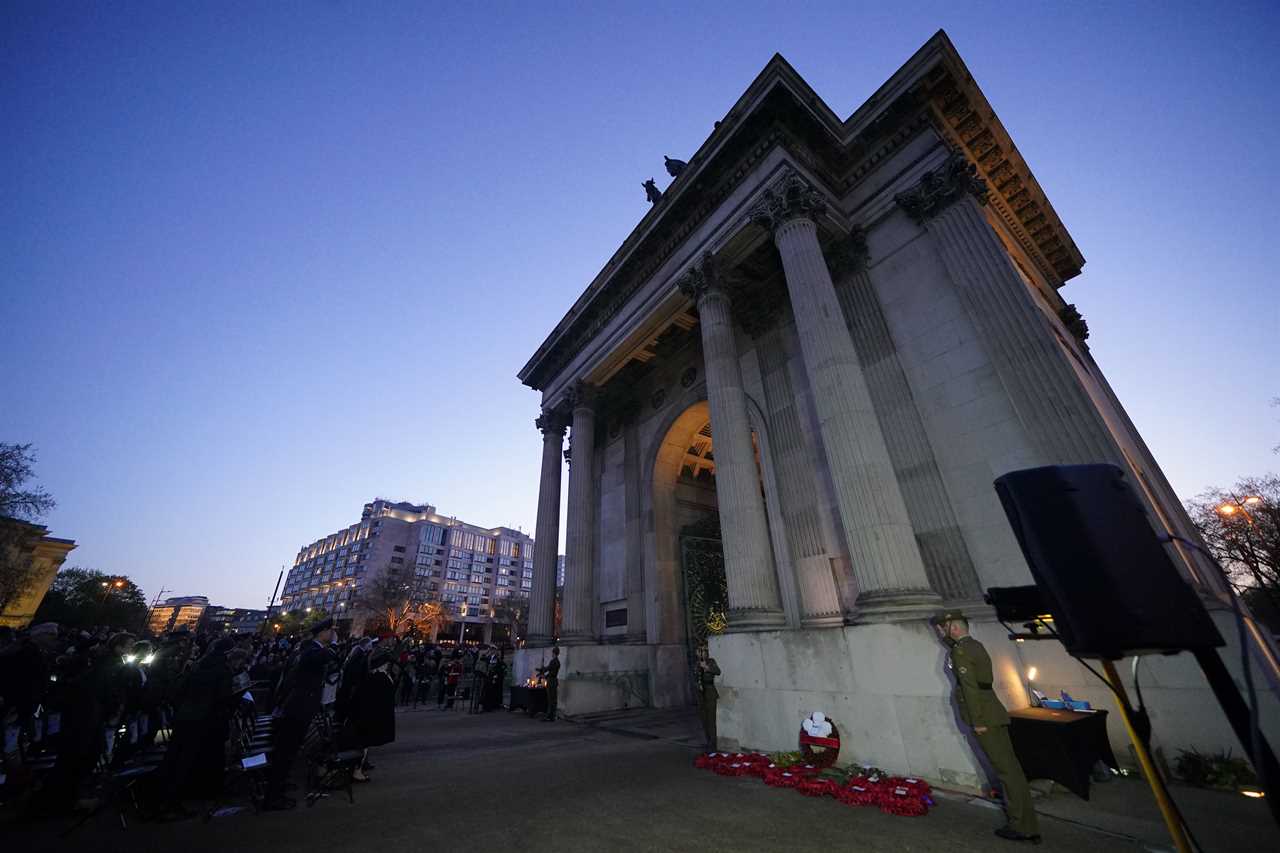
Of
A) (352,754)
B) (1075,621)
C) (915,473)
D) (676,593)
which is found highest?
(915,473)

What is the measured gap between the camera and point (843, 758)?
7.27 meters

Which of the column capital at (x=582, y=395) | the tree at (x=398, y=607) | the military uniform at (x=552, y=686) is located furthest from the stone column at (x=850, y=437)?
the tree at (x=398, y=607)

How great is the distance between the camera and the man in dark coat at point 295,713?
5738 millimetres

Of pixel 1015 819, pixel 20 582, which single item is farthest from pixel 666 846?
pixel 20 582

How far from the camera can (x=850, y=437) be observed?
8.95m

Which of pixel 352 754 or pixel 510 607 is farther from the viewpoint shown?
pixel 510 607

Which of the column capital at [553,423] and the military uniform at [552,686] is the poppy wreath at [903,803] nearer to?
the military uniform at [552,686]

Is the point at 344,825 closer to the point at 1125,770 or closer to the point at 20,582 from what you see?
the point at 1125,770

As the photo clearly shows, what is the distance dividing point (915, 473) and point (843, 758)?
5.71m

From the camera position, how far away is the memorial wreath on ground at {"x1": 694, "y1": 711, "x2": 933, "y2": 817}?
562cm

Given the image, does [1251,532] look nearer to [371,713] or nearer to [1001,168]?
[1001,168]

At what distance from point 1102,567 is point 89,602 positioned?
85916 millimetres

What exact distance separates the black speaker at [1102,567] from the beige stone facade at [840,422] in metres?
4.83

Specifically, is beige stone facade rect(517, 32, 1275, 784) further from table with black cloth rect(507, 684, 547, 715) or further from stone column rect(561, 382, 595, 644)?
table with black cloth rect(507, 684, 547, 715)
